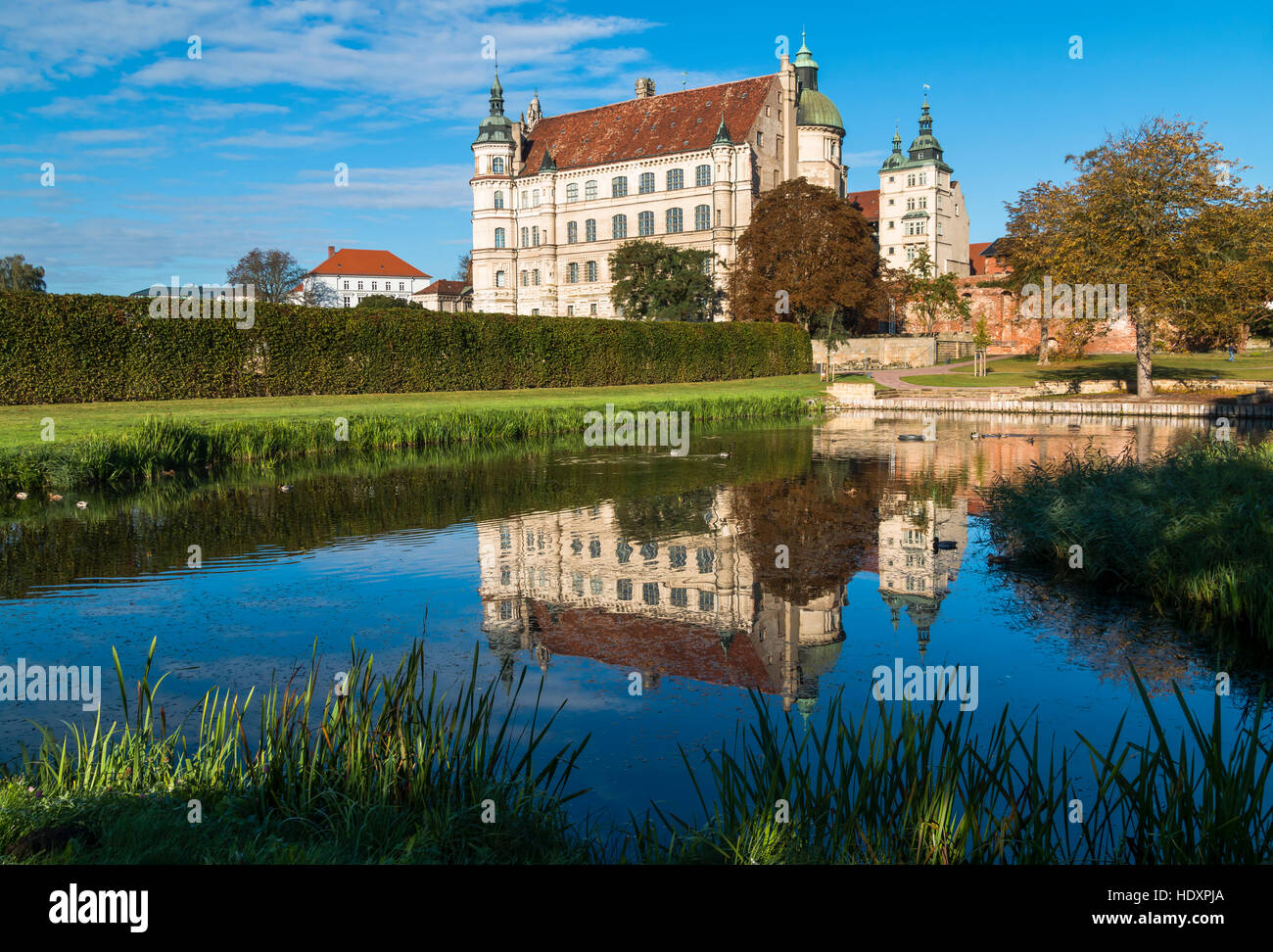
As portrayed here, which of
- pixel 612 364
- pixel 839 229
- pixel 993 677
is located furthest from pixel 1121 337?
pixel 993 677

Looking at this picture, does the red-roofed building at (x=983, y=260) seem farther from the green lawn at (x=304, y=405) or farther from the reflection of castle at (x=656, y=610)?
the reflection of castle at (x=656, y=610)

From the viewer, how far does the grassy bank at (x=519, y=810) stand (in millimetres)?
3461

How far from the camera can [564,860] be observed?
3.60m

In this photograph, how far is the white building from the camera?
97688 millimetres

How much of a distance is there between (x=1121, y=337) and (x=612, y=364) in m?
47.3

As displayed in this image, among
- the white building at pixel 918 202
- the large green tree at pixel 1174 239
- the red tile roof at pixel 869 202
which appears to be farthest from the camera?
the red tile roof at pixel 869 202

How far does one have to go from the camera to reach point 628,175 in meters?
78.4

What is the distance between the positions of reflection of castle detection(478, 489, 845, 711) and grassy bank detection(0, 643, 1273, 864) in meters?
1.84

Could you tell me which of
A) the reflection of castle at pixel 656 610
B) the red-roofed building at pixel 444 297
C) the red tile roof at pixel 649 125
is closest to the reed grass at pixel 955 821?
the reflection of castle at pixel 656 610

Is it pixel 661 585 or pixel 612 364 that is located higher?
pixel 612 364

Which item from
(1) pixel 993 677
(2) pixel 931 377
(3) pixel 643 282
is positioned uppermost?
(3) pixel 643 282

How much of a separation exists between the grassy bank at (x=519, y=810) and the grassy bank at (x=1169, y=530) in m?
3.91
